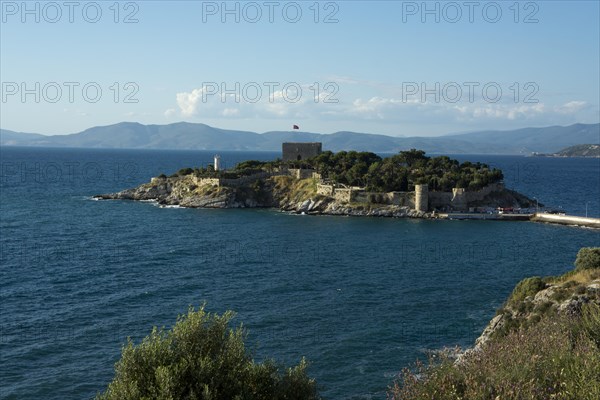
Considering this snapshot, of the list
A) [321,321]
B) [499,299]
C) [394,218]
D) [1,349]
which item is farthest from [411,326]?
[394,218]

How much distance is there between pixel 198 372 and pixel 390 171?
285 ft

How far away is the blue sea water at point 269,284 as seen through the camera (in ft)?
106

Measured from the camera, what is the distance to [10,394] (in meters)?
28.2

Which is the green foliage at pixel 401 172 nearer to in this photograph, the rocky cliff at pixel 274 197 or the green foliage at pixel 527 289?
the rocky cliff at pixel 274 197

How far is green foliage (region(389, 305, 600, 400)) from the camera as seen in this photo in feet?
46.3

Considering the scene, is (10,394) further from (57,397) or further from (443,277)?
(443,277)

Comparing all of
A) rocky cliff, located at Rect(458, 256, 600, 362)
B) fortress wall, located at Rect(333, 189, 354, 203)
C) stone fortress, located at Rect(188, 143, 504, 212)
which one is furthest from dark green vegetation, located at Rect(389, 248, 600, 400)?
fortress wall, located at Rect(333, 189, 354, 203)

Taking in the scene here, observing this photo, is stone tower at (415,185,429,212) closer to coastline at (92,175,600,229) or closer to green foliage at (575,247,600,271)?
coastline at (92,175,600,229)

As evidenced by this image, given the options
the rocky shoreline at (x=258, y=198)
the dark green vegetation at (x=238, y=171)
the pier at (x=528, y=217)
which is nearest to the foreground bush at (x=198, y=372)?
the rocky shoreline at (x=258, y=198)

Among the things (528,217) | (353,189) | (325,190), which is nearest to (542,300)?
(528,217)

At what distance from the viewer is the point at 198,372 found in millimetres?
17484

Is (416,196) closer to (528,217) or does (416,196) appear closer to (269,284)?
(528,217)

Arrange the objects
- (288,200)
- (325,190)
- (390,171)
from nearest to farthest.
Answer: (325,190)
(390,171)
(288,200)

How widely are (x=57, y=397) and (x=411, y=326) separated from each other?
20.4 meters
